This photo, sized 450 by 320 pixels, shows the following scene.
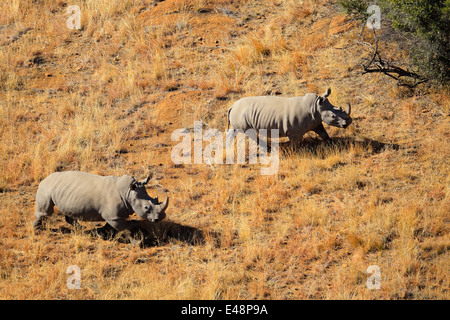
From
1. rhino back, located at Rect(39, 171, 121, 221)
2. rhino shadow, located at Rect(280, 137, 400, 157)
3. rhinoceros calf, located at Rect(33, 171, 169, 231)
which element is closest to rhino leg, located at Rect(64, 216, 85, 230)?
rhinoceros calf, located at Rect(33, 171, 169, 231)

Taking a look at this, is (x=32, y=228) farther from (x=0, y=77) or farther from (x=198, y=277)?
(x=0, y=77)

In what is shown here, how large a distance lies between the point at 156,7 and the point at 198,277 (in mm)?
10959

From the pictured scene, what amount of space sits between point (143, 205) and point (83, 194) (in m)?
1.00

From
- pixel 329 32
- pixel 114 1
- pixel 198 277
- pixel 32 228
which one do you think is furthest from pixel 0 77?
pixel 198 277

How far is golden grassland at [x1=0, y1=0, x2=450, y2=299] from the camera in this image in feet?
25.7

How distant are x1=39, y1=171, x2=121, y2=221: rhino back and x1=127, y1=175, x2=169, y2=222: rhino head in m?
0.25

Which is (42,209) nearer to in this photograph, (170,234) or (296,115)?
(170,234)

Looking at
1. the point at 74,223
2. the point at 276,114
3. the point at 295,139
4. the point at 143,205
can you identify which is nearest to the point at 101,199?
the point at 143,205

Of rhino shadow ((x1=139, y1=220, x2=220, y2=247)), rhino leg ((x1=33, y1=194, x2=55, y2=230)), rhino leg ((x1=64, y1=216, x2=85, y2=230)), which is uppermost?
rhino leg ((x1=33, y1=194, x2=55, y2=230))

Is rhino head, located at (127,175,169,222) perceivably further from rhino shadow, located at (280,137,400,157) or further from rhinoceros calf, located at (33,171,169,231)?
rhino shadow, located at (280,137,400,157)

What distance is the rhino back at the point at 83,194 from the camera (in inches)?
341

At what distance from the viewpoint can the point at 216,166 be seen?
1079cm

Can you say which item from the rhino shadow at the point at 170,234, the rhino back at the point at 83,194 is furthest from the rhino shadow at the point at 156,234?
the rhino back at the point at 83,194

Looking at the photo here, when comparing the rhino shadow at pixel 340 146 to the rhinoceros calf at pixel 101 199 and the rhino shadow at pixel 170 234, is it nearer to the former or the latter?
the rhino shadow at pixel 170 234
